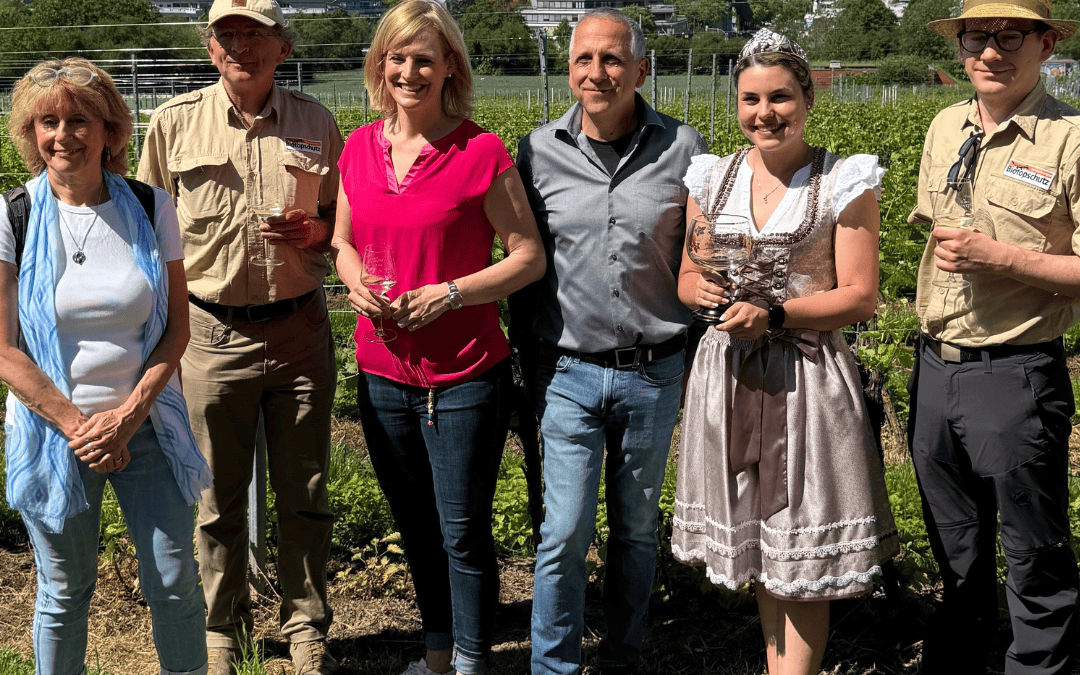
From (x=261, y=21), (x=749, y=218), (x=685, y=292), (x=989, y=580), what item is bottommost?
(x=989, y=580)

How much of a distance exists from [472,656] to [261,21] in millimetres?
2073

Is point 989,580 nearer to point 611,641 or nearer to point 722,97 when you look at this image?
point 611,641

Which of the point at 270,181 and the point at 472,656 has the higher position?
the point at 270,181

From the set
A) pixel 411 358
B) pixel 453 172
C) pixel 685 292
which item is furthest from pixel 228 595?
pixel 685 292

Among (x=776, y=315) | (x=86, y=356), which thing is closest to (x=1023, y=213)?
(x=776, y=315)

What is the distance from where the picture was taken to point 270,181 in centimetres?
318

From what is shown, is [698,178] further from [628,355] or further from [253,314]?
[253,314]

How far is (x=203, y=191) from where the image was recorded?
3.15 meters

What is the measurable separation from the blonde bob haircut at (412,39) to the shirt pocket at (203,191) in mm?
551

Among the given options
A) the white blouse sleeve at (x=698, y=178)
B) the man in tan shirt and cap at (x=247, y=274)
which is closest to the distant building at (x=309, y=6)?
the man in tan shirt and cap at (x=247, y=274)

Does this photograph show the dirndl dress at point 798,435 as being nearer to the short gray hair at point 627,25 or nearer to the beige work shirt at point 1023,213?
the beige work shirt at point 1023,213

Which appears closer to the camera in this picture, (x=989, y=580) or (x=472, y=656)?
(x=989, y=580)

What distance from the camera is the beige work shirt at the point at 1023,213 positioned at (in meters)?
2.66

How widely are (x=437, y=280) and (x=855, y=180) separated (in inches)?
46.3
